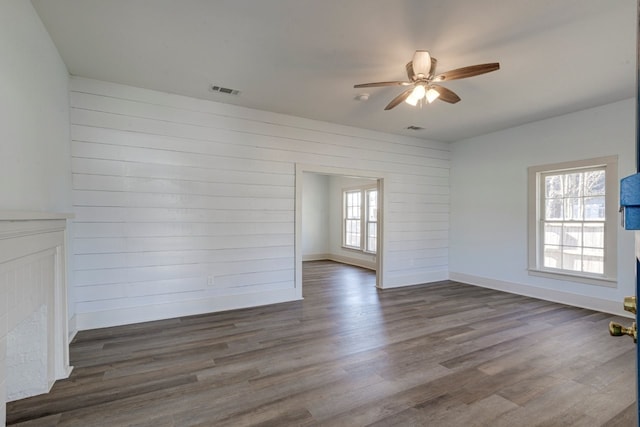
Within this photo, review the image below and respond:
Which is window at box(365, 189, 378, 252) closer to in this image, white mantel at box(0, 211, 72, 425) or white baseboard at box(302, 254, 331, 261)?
white baseboard at box(302, 254, 331, 261)

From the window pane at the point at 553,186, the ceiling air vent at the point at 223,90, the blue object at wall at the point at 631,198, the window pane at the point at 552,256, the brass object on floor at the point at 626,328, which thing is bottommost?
the window pane at the point at 552,256

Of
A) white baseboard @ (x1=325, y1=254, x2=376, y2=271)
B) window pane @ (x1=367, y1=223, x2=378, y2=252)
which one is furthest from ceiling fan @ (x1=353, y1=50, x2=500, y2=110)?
white baseboard @ (x1=325, y1=254, x2=376, y2=271)

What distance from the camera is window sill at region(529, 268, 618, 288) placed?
14.2 ft

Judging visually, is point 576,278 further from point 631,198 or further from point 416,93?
point 631,198

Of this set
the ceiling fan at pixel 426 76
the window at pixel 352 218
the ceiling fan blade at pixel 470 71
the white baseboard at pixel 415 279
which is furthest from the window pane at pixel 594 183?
the window at pixel 352 218

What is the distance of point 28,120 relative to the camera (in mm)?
2303

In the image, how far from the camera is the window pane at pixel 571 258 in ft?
15.5

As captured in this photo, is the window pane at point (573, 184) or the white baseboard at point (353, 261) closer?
the window pane at point (573, 184)

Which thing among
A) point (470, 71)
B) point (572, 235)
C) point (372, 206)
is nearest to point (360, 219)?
point (372, 206)

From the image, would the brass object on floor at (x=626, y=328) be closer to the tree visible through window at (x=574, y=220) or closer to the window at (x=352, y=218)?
the tree visible through window at (x=574, y=220)

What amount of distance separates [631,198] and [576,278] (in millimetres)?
5358

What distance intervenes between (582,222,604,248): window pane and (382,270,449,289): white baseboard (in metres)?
2.46

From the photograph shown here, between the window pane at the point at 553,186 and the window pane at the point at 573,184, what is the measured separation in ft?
0.27

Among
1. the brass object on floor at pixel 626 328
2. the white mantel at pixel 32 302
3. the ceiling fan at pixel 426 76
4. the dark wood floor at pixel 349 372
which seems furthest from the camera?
the ceiling fan at pixel 426 76
